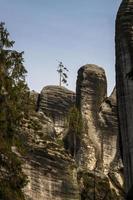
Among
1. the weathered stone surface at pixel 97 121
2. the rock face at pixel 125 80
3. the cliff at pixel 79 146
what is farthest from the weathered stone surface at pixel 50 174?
the weathered stone surface at pixel 97 121

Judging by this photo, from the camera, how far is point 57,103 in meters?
56.4

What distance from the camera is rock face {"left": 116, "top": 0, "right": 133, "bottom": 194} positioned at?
2739 cm

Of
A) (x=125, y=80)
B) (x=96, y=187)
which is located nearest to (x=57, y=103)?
(x=96, y=187)

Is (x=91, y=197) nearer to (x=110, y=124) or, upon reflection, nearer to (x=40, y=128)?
(x=40, y=128)

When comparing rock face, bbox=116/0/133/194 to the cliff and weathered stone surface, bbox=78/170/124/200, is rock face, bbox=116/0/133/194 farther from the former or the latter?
weathered stone surface, bbox=78/170/124/200

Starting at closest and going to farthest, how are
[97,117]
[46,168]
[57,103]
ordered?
[46,168] < [97,117] < [57,103]

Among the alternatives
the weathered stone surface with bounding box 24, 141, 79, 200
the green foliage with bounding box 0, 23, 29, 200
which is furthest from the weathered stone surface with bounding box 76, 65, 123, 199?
the green foliage with bounding box 0, 23, 29, 200

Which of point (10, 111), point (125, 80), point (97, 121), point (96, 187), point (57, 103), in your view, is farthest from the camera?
point (57, 103)

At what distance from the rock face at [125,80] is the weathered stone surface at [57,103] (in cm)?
2450

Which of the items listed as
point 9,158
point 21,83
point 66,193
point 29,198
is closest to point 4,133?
point 9,158

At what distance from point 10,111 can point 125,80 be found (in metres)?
8.41

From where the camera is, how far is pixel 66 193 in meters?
31.3

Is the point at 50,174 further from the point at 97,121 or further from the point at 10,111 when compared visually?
the point at 97,121

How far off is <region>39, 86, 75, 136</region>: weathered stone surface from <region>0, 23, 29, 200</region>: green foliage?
32302 mm
